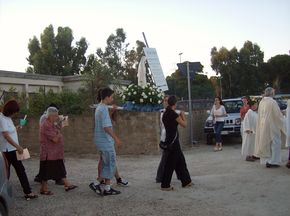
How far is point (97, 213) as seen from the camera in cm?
658

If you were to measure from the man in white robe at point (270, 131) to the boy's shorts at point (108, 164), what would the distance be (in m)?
4.01

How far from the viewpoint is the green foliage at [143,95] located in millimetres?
13156

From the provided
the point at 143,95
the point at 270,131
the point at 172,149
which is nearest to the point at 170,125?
the point at 172,149

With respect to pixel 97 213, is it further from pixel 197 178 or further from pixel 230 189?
pixel 197 178

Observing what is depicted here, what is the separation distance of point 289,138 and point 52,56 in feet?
135

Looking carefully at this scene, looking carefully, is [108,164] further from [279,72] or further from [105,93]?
[279,72]

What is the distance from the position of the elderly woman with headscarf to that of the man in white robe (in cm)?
474

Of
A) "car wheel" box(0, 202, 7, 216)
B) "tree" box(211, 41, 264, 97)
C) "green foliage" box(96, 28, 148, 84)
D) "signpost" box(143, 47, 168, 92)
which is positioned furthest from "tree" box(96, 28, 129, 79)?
"car wheel" box(0, 202, 7, 216)

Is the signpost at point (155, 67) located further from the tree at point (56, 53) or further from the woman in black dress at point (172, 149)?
the tree at point (56, 53)

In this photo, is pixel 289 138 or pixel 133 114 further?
pixel 133 114

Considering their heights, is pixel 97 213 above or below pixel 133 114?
below

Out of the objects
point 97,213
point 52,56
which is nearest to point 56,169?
point 97,213

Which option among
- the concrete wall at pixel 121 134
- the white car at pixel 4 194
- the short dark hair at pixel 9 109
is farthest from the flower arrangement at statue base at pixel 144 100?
the white car at pixel 4 194

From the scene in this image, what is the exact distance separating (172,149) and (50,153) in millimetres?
2229
